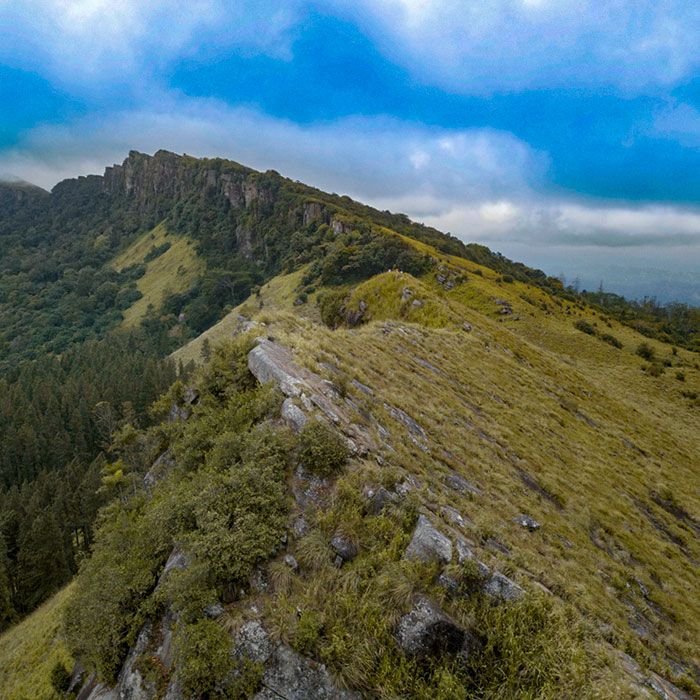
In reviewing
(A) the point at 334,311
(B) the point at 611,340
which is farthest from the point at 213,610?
(B) the point at 611,340

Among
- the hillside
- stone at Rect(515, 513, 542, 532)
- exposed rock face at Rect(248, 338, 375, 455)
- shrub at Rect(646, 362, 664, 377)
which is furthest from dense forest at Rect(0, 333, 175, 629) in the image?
shrub at Rect(646, 362, 664, 377)

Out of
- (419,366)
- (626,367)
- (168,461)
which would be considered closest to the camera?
(168,461)

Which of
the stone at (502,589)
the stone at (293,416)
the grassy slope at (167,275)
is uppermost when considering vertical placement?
the stone at (293,416)

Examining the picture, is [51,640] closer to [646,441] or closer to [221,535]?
[221,535]

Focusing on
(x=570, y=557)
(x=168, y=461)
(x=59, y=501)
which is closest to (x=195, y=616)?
(x=168, y=461)

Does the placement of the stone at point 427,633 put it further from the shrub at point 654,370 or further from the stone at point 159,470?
the shrub at point 654,370

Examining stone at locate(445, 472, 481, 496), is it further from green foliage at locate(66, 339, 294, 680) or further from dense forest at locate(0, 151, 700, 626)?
dense forest at locate(0, 151, 700, 626)

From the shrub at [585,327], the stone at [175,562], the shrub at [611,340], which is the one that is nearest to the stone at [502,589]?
the stone at [175,562]

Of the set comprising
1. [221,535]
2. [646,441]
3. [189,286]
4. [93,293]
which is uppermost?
[221,535]
